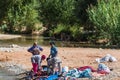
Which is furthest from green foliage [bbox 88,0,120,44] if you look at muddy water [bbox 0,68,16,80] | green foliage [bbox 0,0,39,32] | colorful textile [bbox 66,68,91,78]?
colorful textile [bbox 66,68,91,78]

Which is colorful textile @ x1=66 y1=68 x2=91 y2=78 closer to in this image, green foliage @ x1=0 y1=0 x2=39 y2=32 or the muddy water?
the muddy water

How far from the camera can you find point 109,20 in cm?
4697

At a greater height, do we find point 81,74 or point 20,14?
point 20,14

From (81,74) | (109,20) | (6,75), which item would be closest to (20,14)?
(109,20)

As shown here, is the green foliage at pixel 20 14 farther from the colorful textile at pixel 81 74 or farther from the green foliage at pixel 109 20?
the colorful textile at pixel 81 74

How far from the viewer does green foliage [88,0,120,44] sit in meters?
46.3

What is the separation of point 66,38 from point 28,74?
37127mm

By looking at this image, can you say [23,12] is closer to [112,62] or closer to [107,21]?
[107,21]

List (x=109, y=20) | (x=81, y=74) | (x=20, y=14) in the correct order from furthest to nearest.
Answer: (x=20, y=14) < (x=109, y=20) < (x=81, y=74)

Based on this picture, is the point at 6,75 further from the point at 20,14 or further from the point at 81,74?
the point at 20,14

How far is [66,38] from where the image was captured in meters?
61.2

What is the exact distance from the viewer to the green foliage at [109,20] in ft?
152

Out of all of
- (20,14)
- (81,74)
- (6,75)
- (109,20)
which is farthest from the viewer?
(20,14)

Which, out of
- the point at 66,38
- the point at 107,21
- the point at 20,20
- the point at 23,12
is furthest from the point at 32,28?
the point at 107,21
